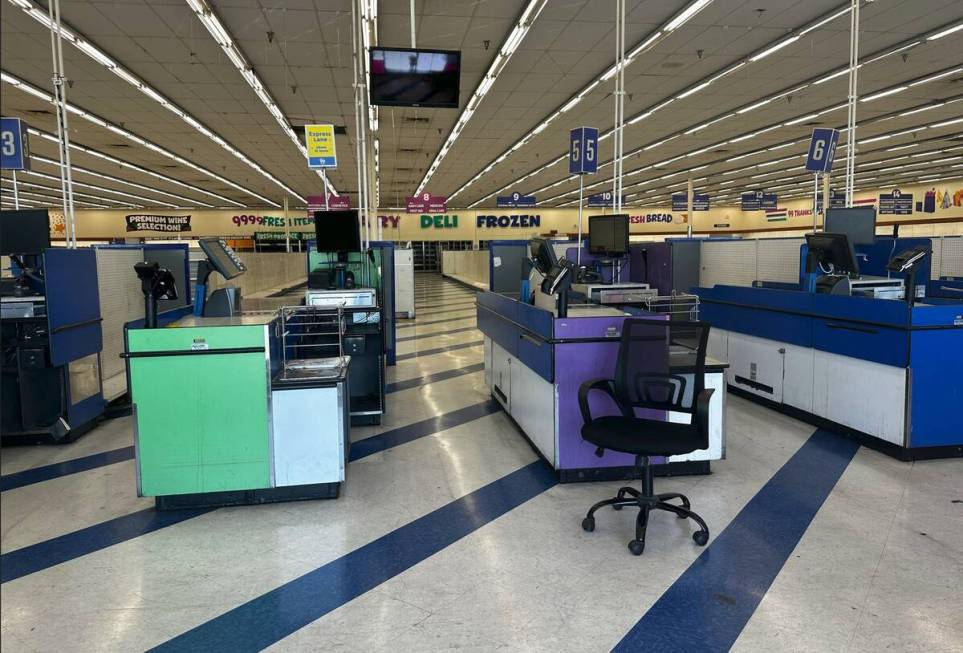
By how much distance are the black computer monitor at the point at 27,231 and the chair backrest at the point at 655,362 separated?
3992 millimetres

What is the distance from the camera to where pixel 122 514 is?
11.4ft

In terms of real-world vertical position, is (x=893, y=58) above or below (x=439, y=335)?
above

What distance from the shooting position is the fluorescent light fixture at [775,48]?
353 inches

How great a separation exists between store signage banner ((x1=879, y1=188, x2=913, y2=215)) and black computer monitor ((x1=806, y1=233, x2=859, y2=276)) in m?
24.4

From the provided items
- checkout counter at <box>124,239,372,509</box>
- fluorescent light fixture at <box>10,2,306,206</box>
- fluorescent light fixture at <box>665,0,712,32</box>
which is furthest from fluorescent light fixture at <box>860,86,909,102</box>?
fluorescent light fixture at <box>10,2,306,206</box>

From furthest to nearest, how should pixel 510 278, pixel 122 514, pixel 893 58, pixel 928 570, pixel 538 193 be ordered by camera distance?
pixel 538 193
pixel 893 58
pixel 510 278
pixel 122 514
pixel 928 570

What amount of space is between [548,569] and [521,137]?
14.5m

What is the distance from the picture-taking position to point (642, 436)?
3.00m

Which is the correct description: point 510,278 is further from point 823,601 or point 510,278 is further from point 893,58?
point 893,58

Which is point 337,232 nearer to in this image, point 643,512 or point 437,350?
point 437,350

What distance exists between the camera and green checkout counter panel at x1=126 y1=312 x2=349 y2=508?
11.0ft

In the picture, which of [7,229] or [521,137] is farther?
[521,137]

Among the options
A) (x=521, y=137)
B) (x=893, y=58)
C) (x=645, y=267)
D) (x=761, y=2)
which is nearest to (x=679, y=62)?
(x=761, y=2)

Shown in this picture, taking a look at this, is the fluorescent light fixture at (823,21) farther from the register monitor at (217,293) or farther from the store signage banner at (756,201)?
the store signage banner at (756,201)
